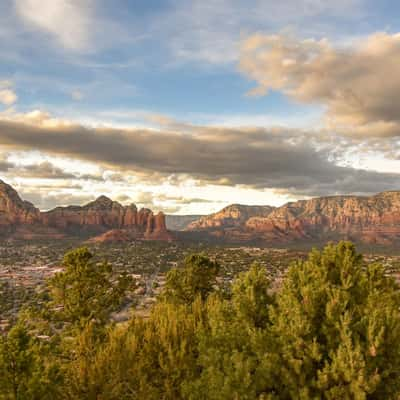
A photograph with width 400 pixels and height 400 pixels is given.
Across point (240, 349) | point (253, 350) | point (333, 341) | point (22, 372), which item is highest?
point (333, 341)

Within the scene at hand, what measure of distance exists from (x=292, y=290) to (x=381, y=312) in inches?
167

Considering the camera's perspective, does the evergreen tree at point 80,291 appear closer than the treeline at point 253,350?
No

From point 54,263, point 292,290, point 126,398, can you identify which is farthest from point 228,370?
point 54,263

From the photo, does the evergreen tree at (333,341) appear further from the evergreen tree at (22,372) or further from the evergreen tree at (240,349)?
the evergreen tree at (22,372)

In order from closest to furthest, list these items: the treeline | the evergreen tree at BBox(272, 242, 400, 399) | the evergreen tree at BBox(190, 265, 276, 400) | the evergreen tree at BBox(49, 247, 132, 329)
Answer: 1. the evergreen tree at BBox(272, 242, 400, 399)
2. the treeline
3. the evergreen tree at BBox(190, 265, 276, 400)
4. the evergreen tree at BBox(49, 247, 132, 329)

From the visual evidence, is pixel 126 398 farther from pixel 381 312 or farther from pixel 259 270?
pixel 381 312

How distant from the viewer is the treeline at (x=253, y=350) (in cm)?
1677

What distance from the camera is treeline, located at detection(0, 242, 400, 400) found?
1677 cm

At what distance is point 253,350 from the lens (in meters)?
19.4

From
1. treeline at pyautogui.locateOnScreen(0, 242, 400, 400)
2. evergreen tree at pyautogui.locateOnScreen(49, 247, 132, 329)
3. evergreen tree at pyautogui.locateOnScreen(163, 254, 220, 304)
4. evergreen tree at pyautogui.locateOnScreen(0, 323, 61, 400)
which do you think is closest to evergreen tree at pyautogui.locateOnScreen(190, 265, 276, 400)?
treeline at pyautogui.locateOnScreen(0, 242, 400, 400)

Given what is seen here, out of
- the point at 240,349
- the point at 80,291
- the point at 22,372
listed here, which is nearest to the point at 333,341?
the point at 240,349

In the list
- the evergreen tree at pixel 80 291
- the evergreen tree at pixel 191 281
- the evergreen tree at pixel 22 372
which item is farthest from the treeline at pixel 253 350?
the evergreen tree at pixel 191 281

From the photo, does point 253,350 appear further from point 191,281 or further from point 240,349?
point 191,281

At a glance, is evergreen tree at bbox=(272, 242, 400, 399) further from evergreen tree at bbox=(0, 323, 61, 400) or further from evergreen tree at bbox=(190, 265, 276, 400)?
evergreen tree at bbox=(0, 323, 61, 400)
